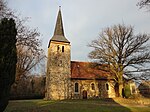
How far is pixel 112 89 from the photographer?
119 feet

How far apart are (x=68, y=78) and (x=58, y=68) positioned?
2622mm

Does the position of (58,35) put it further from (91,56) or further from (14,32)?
(14,32)

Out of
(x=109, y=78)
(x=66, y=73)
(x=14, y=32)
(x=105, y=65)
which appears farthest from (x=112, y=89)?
(x=14, y=32)

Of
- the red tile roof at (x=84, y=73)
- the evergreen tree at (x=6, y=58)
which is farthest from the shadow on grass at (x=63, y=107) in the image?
the red tile roof at (x=84, y=73)

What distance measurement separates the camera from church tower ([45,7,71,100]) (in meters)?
32.5

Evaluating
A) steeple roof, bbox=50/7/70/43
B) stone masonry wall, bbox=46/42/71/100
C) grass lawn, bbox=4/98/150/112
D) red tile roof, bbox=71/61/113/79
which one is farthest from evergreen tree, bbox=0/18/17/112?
steeple roof, bbox=50/7/70/43

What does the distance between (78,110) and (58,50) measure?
20443mm

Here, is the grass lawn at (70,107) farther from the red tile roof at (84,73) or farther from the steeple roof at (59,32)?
the steeple roof at (59,32)

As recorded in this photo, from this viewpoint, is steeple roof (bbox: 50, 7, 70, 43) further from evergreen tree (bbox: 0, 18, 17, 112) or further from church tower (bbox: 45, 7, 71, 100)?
evergreen tree (bbox: 0, 18, 17, 112)

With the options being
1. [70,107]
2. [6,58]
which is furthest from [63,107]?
[6,58]

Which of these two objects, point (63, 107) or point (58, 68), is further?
point (58, 68)

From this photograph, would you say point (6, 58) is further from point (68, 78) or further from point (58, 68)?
point (68, 78)

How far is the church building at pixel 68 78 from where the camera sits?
108 feet

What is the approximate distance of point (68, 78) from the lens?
33.8 metres
